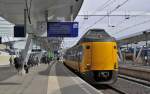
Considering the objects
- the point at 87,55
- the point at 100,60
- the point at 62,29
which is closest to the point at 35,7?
the point at 87,55

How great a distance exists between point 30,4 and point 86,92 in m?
11.2

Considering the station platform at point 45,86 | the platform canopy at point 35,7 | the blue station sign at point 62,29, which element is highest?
the platform canopy at point 35,7

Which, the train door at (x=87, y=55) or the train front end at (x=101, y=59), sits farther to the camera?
the train door at (x=87, y=55)

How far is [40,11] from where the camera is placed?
108ft

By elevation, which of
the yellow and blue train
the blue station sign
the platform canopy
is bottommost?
the yellow and blue train

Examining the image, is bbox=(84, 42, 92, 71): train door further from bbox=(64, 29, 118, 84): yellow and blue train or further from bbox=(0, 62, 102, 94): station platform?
bbox=(0, 62, 102, 94): station platform

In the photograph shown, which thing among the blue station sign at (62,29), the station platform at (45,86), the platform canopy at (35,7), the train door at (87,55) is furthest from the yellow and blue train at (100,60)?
the blue station sign at (62,29)

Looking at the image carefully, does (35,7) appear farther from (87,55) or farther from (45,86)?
(45,86)

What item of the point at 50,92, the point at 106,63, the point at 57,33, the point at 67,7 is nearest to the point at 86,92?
the point at 50,92

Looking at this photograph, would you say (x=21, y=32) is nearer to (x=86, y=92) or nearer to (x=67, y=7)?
(x=67, y=7)

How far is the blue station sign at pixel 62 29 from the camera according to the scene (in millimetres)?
40156

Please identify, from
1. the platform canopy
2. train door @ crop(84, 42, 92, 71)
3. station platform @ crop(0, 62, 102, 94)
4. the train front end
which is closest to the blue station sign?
the platform canopy

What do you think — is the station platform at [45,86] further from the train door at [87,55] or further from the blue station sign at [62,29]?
the blue station sign at [62,29]

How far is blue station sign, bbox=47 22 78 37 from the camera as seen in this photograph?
132 feet
